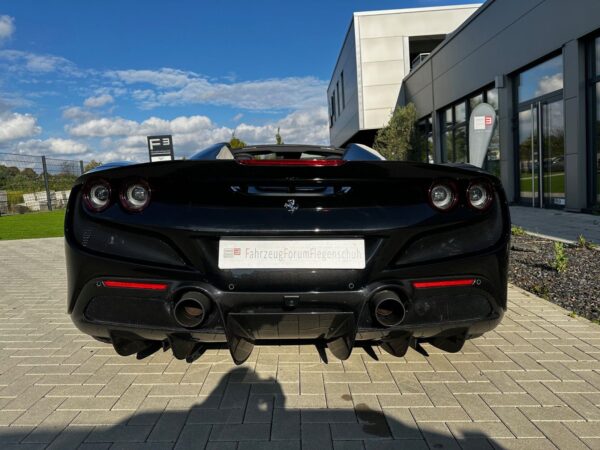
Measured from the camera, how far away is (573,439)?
6.32 ft

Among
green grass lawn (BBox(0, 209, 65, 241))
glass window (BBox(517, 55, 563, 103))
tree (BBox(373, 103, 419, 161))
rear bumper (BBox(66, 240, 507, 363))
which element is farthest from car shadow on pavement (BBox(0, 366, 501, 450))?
tree (BBox(373, 103, 419, 161))

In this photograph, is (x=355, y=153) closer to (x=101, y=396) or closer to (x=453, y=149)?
(x=101, y=396)

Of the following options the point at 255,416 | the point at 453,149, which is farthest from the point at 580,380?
the point at 453,149

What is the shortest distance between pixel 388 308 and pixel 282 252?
0.54 m

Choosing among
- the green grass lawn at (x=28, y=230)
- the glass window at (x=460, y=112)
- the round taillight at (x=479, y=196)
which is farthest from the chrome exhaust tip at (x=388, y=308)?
the glass window at (x=460, y=112)

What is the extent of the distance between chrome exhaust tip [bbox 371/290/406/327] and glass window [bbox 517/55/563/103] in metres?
10.2

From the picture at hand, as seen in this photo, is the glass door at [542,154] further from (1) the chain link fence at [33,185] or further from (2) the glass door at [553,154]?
(1) the chain link fence at [33,185]

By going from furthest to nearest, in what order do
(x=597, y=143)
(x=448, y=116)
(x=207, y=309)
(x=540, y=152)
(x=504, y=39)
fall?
(x=448, y=116) < (x=504, y=39) < (x=540, y=152) < (x=597, y=143) < (x=207, y=309)

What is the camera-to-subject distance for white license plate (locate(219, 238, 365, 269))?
2041mm

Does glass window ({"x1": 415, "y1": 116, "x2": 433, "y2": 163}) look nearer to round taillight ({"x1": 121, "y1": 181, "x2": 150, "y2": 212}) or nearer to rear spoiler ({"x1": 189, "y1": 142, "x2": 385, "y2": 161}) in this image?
rear spoiler ({"x1": 189, "y1": 142, "x2": 385, "y2": 161})

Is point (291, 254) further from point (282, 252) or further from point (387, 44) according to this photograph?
point (387, 44)

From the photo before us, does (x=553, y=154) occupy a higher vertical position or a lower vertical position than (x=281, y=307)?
higher

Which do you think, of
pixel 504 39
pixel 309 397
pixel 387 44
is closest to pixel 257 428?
pixel 309 397

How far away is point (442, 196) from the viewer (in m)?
2.19
